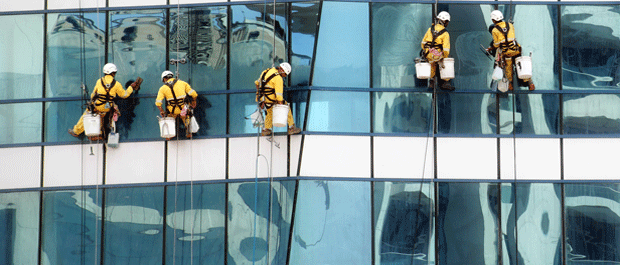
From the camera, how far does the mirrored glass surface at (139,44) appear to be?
20984mm

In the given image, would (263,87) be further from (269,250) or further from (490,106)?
(490,106)

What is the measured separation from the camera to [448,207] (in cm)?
2003

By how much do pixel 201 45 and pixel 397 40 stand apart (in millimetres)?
4234

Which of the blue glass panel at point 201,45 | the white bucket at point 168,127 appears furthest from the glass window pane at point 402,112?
the white bucket at point 168,127

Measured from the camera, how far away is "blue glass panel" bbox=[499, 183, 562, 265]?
65.4 ft

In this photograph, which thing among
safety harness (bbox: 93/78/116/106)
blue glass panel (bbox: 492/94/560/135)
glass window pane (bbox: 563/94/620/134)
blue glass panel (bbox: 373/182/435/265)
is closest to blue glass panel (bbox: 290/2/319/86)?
blue glass panel (bbox: 373/182/435/265)

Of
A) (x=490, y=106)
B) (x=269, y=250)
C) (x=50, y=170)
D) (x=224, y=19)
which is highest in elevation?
(x=224, y=19)

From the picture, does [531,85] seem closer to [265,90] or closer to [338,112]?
[338,112]

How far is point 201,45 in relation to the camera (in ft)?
68.5

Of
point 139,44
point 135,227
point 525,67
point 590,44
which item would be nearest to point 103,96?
point 139,44

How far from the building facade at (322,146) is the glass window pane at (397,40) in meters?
0.03

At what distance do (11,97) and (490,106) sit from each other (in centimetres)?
1045

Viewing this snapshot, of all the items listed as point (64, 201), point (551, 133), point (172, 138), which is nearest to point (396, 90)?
point (551, 133)

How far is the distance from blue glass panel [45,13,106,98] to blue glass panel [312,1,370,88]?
4.89m
